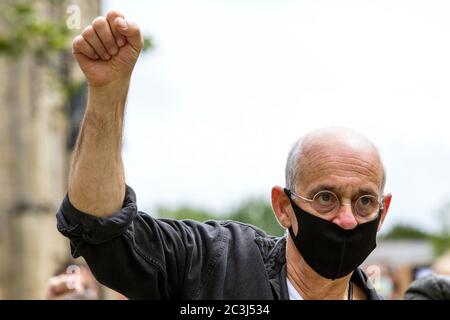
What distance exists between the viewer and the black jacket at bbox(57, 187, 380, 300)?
2.62 meters

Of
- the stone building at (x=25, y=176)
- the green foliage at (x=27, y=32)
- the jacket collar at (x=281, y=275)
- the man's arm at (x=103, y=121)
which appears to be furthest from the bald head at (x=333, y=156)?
the stone building at (x=25, y=176)

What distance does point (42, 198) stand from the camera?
25203 mm

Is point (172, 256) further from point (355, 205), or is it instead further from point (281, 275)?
point (355, 205)

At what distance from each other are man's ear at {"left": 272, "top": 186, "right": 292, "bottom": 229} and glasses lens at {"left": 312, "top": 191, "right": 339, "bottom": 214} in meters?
0.15

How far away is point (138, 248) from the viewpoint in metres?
2.70

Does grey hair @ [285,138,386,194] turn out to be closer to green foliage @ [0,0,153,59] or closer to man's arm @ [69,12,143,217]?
man's arm @ [69,12,143,217]

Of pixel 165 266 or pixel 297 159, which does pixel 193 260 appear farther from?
pixel 297 159

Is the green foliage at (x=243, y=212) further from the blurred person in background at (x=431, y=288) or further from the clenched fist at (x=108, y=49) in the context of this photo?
the clenched fist at (x=108, y=49)

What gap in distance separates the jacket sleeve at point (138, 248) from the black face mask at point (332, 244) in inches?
11.3

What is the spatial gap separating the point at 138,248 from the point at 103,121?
15.4 inches

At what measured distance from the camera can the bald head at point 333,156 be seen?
9.46 ft

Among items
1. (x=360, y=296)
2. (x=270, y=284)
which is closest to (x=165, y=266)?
(x=270, y=284)

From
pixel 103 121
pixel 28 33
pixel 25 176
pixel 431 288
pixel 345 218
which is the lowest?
pixel 25 176

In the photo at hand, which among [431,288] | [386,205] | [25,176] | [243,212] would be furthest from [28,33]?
[243,212]
